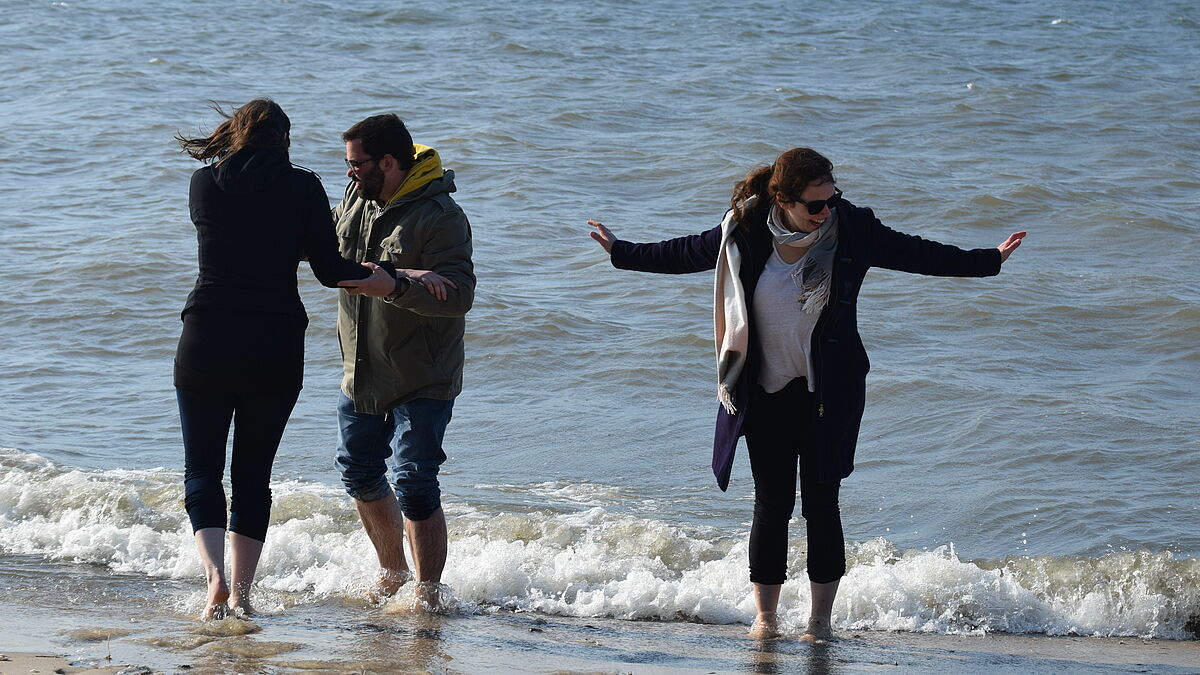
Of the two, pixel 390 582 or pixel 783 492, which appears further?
pixel 390 582

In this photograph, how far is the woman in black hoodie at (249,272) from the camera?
424 cm

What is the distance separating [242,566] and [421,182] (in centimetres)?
139

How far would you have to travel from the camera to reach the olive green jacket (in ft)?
15.0

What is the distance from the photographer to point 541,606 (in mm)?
5488

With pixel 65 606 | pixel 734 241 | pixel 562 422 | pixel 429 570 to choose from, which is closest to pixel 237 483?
pixel 429 570

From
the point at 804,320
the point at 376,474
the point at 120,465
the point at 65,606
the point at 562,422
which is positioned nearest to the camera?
the point at 804,320

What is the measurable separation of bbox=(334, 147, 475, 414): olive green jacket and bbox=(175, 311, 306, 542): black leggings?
0.29 meters

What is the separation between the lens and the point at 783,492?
15.3 feet

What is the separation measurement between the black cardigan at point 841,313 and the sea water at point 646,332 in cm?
121

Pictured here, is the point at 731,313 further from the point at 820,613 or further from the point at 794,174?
the point at 820,613

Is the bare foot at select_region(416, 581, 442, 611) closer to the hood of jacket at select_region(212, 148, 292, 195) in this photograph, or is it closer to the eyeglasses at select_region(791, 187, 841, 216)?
the hood of jacket at select_region(212, 148, 292, 195)

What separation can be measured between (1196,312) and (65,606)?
8126 mm

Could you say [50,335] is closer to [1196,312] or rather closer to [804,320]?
[804,320]

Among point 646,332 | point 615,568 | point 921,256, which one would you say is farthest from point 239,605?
point 646,332
